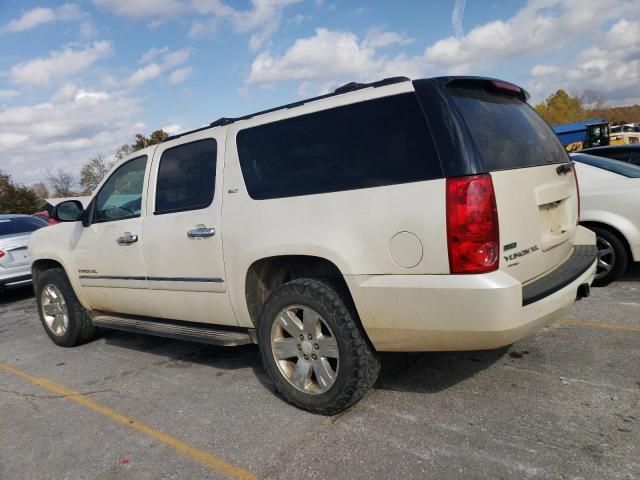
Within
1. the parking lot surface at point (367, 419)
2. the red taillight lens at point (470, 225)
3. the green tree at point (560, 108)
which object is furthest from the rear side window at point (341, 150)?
the green tree at point (560, 108)

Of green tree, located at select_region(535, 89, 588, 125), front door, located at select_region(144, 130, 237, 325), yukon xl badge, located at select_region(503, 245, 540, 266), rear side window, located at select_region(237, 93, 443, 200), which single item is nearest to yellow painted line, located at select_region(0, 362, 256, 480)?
front door, located at select_region(144, 130, 237, 325)

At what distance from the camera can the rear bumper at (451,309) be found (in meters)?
2.56

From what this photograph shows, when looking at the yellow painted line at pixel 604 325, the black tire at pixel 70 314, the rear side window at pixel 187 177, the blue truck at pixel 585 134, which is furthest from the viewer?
the blue truck at pixel 585 134

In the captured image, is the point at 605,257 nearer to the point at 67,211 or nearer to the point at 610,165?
the point at 610,165

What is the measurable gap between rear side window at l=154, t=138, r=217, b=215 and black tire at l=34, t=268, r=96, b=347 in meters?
1.83

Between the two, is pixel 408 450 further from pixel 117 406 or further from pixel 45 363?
pixel 45 363

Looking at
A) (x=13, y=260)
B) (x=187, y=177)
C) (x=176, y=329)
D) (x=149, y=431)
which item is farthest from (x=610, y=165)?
(x=13, y=260)

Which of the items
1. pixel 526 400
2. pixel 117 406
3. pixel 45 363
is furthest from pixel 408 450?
pixel 45 363

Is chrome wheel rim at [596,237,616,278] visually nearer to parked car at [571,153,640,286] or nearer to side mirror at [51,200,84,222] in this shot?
parked car at [571,153,640,286]

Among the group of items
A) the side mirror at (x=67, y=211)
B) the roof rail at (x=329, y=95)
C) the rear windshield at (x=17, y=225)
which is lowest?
the rear windshield at (x=17, y=225)

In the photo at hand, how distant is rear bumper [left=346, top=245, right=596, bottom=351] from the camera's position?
256cm

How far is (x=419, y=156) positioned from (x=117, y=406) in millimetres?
2813

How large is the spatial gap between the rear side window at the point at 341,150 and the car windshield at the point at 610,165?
3791 millimetres

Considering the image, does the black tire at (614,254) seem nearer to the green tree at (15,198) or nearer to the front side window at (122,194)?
the front side window at (122,194)
